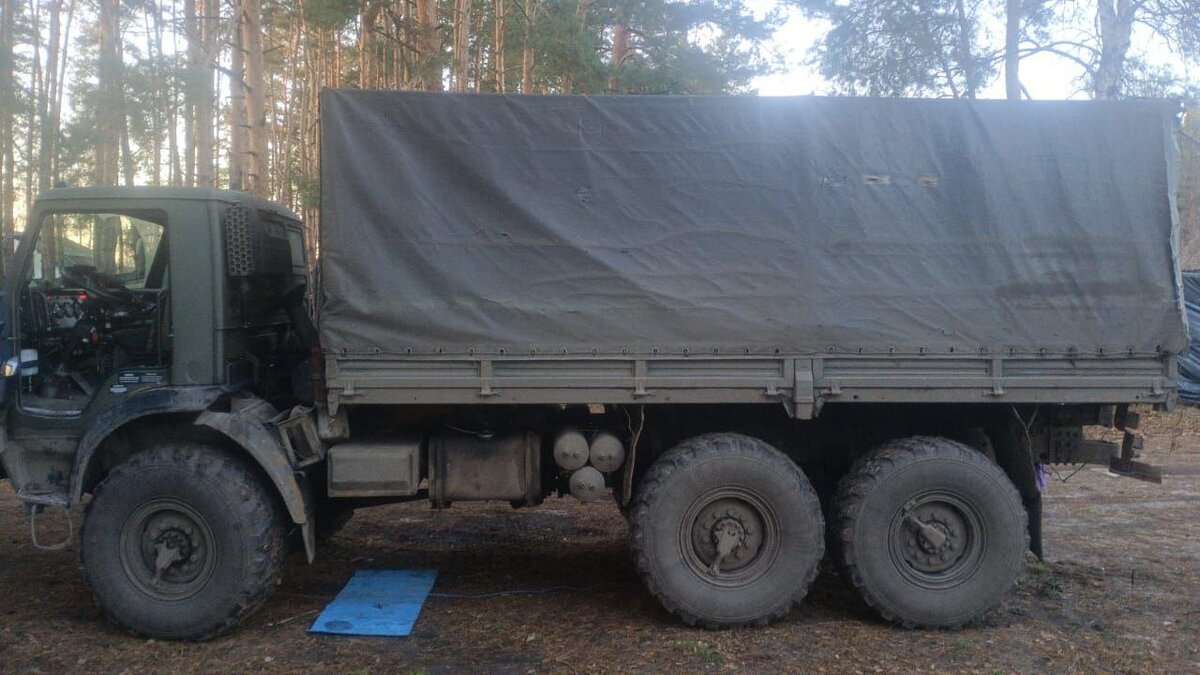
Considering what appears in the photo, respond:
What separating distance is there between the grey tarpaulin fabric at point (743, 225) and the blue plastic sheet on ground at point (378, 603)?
5.57 feet

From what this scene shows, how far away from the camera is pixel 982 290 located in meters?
5.41

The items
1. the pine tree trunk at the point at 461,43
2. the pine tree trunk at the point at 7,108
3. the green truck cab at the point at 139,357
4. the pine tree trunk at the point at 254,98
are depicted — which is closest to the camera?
the green truck cab at the point at 139,357

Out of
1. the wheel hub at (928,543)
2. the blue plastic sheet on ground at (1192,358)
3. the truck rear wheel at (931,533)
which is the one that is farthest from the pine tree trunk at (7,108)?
the blue plastic sheet on ground at (1192,358)

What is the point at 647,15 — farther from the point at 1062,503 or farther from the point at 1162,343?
the point at 1162,343

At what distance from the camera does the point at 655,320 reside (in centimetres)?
536

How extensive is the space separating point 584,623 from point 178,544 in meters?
2.41

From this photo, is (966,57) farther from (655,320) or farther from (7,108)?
(7,108)

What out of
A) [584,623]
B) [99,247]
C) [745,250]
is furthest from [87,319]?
[745,250]

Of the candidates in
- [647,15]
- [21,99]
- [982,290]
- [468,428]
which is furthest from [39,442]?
A: [21,99]

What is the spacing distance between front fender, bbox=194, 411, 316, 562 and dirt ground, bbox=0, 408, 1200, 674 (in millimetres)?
817

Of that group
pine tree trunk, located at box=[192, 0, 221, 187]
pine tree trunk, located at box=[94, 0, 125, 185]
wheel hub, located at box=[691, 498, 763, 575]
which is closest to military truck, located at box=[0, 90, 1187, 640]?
wheel hub, located at box=[691, 498, 763, 575]

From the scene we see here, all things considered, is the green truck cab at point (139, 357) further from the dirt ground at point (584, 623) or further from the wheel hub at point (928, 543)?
the wheel hub at point (928, 543)

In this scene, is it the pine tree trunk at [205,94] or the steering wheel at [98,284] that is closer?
the steering wheel at [98,284]

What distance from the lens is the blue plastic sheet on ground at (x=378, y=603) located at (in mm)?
5512
